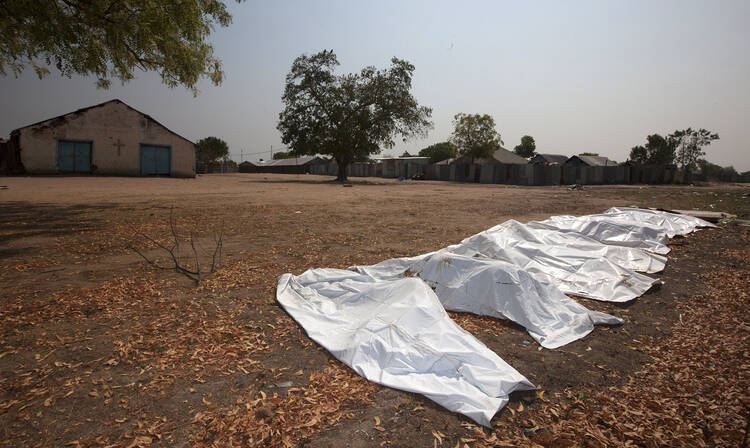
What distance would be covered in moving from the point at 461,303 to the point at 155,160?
31.0m

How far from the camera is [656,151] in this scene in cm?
4828

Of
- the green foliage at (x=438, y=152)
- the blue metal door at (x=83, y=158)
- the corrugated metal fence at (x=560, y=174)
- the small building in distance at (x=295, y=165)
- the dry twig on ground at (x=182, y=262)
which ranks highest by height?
the green foliage at (x=438, y=152)

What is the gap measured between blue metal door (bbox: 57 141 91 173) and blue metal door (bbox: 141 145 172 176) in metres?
3.35

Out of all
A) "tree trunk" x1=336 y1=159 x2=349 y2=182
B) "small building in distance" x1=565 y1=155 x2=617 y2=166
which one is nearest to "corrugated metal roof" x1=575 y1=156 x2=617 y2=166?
"small building in distance" x1=565 y1=155 x2=617 y2=166

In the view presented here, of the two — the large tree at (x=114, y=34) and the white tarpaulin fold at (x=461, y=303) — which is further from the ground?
the large tree at (x=114, y=34)

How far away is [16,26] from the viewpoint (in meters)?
8.29

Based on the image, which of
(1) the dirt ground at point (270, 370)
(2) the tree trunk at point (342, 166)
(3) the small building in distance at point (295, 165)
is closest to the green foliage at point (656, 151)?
(2) the tree trunk at point (342, 166)

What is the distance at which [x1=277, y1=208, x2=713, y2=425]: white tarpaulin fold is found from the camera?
2.46 metres

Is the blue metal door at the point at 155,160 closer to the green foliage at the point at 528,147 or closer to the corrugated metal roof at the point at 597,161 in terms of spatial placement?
the corrugated metal roof at the point at 597,161

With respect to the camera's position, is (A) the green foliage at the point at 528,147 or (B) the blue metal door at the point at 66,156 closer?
(B) the blue metal door at the point at 66,156

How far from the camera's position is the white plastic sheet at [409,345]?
2.32m

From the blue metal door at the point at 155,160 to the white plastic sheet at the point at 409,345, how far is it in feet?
96.8

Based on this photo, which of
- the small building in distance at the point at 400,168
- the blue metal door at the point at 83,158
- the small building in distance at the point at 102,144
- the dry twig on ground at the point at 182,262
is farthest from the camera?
the small building in distance at the point at 400,168

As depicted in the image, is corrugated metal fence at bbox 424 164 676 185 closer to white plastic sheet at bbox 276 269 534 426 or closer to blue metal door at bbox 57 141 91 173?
white plastic sheet at bbox 276 269 534 426
